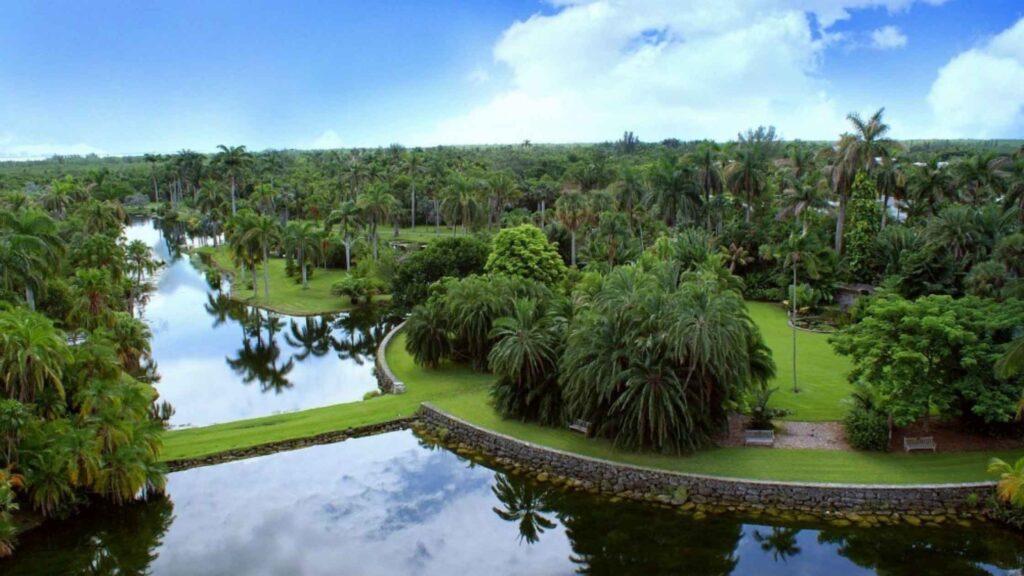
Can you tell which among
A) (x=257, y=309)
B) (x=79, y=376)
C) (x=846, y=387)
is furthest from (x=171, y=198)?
(x=846, y=387)

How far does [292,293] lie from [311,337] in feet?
48.6

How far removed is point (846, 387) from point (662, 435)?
1263cm

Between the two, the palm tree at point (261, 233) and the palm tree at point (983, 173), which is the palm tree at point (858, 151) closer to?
the palm tree at point (983, 173)

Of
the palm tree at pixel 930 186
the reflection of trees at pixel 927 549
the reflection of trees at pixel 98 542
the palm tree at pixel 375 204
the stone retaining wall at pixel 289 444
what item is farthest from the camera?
the palm tree at pixel 375 204

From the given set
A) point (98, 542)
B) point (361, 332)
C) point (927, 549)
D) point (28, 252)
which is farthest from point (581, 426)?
point (28, 252)

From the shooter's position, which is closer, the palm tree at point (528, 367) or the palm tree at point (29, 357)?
the palm tree at point (29, 357)

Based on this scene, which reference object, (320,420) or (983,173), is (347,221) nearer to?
(320,420)

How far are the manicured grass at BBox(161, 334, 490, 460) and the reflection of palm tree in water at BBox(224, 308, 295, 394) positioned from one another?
7.38 meters

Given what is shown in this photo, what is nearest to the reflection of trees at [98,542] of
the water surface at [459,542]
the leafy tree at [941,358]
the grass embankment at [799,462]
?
the water surface at [459,542]

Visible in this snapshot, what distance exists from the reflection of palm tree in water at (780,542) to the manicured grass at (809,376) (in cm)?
734

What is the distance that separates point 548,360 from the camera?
1302 inches

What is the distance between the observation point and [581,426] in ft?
105

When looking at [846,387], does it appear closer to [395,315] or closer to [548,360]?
[548,360]

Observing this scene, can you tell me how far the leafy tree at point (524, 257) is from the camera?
170 ft
